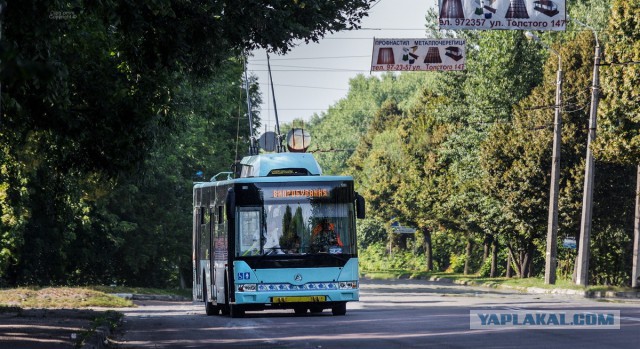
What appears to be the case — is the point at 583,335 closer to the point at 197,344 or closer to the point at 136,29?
the point at 197,344

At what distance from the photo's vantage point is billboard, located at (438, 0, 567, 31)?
2944 cm

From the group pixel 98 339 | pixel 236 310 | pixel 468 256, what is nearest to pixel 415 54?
pixel 236 310

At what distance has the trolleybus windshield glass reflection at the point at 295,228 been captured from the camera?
83.7ft

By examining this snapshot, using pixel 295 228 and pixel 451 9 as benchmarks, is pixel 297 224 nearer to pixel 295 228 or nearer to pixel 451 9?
pixel 295 228

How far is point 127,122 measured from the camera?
2256 cm

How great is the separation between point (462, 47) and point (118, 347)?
16927 mm

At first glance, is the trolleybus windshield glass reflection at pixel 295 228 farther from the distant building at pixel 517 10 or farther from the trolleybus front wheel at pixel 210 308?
the distant building at pixel 517 10

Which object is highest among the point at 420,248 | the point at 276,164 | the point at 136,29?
the point at 136,29

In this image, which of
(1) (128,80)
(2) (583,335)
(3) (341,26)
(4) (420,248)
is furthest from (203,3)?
Answer: (4) (420,248)

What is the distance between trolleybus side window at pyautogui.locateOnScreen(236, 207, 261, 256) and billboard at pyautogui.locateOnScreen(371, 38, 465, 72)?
291 inches

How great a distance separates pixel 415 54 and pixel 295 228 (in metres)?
8.07

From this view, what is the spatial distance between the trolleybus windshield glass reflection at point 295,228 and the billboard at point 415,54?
700cm

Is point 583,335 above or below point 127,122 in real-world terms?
below

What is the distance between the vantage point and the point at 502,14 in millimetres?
A: 29578
